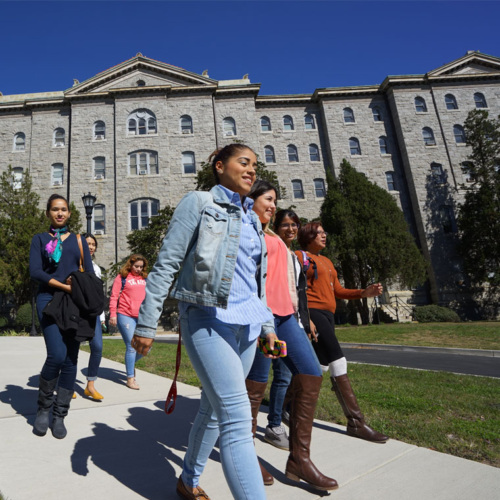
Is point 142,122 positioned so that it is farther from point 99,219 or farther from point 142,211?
point 99,219

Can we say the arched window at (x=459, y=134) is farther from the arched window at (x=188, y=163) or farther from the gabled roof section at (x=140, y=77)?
the arched window at (x=188, y=163)

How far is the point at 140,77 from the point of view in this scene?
97.8 ft

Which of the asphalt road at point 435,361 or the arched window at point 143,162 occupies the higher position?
the arched window at point 143,162

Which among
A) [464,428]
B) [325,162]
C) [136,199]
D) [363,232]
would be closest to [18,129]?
[136,199]

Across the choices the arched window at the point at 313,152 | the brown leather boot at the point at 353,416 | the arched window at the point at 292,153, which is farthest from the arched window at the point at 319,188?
the brown leather boot at the point at 353,416

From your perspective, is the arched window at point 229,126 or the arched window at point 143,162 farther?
the arched window at point 229,126

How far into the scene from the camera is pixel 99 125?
94.9 ft

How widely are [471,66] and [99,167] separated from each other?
32.1 meters

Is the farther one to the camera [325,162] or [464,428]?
[325,162]

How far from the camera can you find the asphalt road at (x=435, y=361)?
26.4 ft

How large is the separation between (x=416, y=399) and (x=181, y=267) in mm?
3986

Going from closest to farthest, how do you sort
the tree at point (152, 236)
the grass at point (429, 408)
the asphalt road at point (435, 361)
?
the grass at point (429, 408)
the asphalt road at point (435, 361)
the tree at point (152, 236)

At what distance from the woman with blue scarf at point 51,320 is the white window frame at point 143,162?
2528 centimetres

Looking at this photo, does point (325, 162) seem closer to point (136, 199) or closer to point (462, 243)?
point (462, 243)
